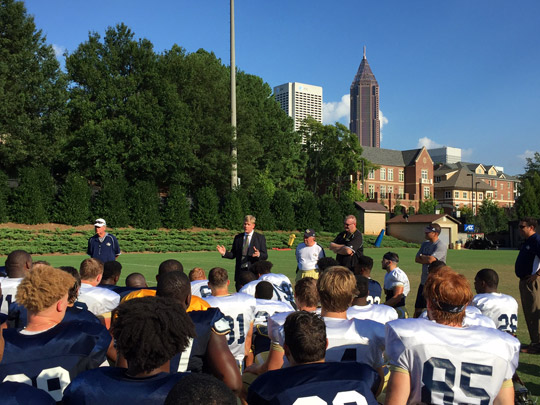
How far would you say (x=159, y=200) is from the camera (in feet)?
149

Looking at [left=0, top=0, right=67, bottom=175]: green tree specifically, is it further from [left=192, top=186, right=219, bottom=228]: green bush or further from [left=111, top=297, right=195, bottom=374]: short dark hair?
[left=111, top=297, right=195, bottom=374]: short dark hair

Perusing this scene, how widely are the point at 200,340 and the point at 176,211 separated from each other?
42.5m

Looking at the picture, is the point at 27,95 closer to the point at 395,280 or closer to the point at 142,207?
the point at 142,207

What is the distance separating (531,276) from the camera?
26.6ft

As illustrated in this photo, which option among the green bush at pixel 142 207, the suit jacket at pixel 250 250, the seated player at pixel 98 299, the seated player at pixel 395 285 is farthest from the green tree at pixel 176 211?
the seated player at pixel 98 299

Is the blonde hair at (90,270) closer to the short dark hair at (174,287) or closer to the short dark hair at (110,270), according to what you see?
the short dark hair at (110,270)

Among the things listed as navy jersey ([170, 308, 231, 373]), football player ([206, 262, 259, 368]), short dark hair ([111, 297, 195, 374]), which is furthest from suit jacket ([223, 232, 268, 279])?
short dark hair ([111, 297, 195, 374])

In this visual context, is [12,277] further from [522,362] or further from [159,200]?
[159,200]

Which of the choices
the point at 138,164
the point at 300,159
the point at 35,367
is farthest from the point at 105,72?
the point at 35,367

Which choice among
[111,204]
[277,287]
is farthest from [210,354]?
[111,204]

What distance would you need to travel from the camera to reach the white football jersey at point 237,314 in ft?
16.7

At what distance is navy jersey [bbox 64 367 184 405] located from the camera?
2400 millimetres

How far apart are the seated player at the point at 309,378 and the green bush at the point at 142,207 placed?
1645 inches

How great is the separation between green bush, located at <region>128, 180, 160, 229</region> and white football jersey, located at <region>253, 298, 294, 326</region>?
38981 mm
